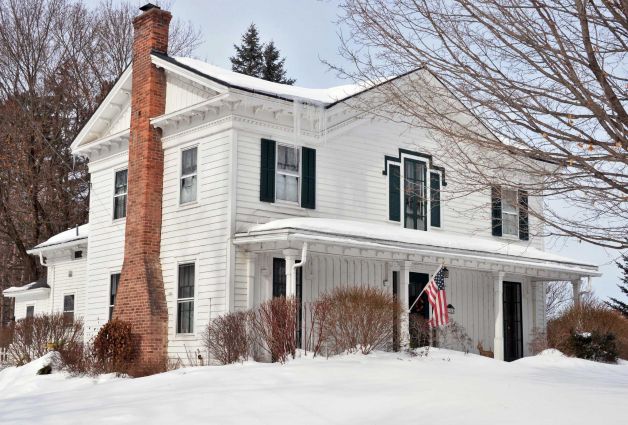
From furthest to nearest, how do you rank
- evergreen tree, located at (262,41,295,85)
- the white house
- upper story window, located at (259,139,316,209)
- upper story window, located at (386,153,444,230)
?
1. evergreen tree, located at (262,41,295,85)
2. upper story window, located at (386,153,444,230)
3. upper story window, located at (259,139,316,209)
4. the white house

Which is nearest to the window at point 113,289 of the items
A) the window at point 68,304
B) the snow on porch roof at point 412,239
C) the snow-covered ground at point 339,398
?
the window at point 68,304

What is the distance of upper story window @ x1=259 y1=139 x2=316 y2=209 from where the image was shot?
18.4 metres

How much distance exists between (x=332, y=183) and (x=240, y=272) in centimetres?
333

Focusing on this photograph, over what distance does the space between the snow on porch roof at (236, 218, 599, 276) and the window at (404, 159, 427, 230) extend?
20.2 inches

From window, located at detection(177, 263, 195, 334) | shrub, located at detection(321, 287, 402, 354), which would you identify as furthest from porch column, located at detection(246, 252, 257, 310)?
shrub, located at detection(321, 287, 402, 354)

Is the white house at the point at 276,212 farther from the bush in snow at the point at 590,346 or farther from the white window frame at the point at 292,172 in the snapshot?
the bush in snow at the point at 590,346

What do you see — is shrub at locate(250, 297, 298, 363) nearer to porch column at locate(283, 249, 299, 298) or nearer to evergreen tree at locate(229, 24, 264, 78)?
porch column at locate(283, 249, 299, 298)

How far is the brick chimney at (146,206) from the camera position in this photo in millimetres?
18562

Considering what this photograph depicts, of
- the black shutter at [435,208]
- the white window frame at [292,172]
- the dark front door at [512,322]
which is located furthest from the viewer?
the dark front door at [512,322]

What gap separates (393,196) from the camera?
2064 cm

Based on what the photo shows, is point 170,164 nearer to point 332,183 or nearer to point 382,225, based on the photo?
point 332,183

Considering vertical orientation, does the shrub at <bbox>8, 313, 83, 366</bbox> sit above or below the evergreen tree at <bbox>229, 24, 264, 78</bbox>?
below

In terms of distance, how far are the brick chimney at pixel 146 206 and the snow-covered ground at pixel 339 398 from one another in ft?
16.7

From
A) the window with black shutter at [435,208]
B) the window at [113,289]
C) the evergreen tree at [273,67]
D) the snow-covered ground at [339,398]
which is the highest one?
the evergreen tree at [273,67]
